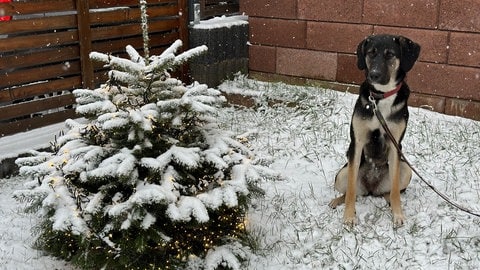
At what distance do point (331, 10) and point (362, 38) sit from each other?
0.63 meters

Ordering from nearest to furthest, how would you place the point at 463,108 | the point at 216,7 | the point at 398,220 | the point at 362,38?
the point at 398,220
the point at 463,108
the point at 362,38
the point at 216,7

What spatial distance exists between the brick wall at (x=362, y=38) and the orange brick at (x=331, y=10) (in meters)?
0.01

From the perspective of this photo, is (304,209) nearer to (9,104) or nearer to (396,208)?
(396,208)

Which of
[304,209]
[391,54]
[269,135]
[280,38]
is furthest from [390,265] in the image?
[280,38]

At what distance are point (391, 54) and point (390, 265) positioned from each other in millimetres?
1576

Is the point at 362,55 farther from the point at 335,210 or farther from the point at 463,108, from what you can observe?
the point at 463,108

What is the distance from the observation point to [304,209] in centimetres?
475

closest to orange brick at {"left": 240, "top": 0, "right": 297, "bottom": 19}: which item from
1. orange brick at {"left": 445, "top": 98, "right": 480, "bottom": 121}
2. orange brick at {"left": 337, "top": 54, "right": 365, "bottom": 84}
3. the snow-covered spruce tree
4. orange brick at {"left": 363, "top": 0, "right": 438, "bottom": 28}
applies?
orange brick at {"left": 337, "top": 54, "right": 365, "bottom": 84}

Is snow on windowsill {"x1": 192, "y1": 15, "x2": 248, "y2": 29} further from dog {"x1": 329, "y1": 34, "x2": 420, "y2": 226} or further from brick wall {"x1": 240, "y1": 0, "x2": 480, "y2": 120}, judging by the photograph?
dog {"x1": 329, "y1": 34, "x2": 420, "y2": 226}

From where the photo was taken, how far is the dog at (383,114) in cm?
411

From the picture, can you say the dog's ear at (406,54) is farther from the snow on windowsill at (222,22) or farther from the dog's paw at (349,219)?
the snow on windowsill at (222,22)

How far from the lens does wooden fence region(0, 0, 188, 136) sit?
5820mm

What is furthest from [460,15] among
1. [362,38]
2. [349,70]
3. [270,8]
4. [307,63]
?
[270,8]

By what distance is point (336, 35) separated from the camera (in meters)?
7.80
